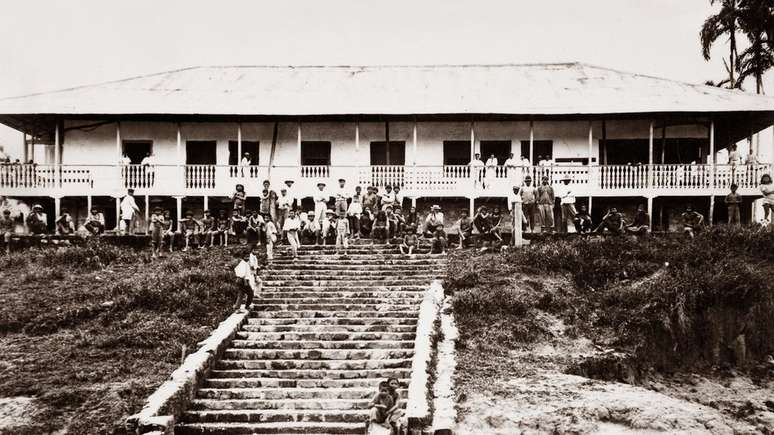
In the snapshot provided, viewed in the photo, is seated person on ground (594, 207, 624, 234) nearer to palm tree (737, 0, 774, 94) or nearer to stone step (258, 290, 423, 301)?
stone step (258, 290, 423, 301)

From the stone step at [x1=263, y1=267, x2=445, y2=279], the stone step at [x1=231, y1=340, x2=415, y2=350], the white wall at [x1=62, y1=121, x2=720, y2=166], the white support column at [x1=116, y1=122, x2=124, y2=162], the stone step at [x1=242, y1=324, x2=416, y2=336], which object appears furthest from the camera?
the white wall at [x1=62, y1=121, x2=720, y2=166]

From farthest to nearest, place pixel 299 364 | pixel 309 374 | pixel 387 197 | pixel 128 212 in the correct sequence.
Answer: pixel 128 212, pixel 387 197, pixel 299 364, pixel 309 374

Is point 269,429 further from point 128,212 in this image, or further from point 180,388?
point 128,212

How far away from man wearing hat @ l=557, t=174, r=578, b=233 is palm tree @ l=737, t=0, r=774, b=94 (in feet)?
35.0

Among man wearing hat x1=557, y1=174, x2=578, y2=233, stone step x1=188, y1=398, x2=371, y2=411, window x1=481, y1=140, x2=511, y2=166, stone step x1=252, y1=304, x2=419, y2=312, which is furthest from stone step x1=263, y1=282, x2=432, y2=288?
window x1=481, y1=140, x2=511, y2=166

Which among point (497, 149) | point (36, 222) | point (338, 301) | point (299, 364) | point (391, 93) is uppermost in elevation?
point (391, 93)

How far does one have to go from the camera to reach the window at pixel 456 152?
27.2 metres

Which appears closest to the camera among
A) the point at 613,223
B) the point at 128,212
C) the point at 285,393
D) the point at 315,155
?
the point at 285,393

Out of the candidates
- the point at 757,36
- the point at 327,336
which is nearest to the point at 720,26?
the point at 757,36

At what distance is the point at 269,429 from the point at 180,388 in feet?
4.91

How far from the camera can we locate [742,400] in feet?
50.5

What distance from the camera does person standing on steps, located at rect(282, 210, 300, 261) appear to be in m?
20.0

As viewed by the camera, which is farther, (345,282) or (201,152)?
(201,152)

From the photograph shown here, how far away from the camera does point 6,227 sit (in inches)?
Result: 878
